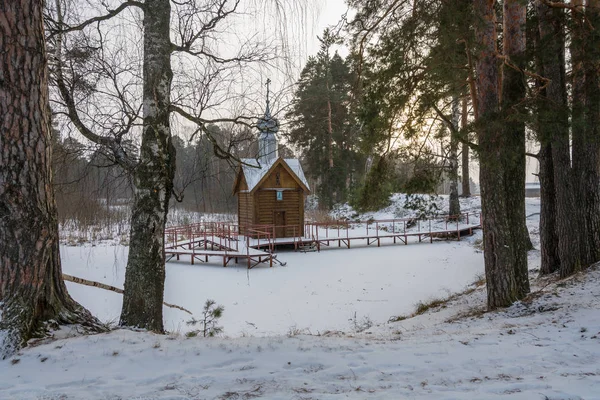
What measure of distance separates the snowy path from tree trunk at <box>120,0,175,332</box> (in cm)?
74

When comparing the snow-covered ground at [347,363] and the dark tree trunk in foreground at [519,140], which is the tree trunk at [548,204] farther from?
the dark tree trunk in foreground at [519,140]

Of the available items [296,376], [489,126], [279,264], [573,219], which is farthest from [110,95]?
[279,264]

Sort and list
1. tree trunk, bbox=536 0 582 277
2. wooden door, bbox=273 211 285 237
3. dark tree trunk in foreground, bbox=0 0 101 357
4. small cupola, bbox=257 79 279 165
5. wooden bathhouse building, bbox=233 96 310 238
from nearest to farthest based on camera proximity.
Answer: dark tree trunk in foreground, bbox=0 0 101 357 → small cupola, bbox=257 79 279 165 → tree trunk, bbox=536 0 582 277 → wooden bathhouse building, bbox=233 96 310 238 → wooden door, bbox=273 211 285 237

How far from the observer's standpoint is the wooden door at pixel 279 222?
61.8 feet

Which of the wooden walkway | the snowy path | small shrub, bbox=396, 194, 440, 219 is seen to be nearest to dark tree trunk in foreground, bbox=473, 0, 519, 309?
the snowy path

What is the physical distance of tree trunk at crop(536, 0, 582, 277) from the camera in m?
4.79

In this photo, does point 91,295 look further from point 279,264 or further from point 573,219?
point 573,219

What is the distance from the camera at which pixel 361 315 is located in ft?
26.1

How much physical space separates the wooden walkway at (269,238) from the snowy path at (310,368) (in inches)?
410

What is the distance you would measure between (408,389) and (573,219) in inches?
233

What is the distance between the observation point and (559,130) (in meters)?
4.73

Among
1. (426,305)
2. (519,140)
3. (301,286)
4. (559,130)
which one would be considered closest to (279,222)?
(301,286)

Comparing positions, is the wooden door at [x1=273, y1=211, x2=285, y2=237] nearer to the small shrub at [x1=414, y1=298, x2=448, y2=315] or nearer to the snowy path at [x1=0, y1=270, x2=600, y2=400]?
the small shrub at [x1=414, y1=298, x2=448, y2=315]

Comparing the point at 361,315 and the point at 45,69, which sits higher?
the point at 45,69
